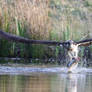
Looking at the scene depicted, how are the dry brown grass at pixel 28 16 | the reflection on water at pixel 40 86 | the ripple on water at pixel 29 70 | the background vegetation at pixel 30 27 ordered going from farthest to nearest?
the dry brown grass at pixel 28 16 → the background vegetation at pixel 30 27 → the ripple on water at pixel 29 70 → the reflection on water at pixel 40 86

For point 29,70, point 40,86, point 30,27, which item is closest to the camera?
point 40,86

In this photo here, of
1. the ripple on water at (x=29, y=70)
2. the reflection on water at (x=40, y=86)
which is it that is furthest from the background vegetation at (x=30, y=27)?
the reflection on water at (x=40, y=86)

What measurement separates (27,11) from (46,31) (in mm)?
989

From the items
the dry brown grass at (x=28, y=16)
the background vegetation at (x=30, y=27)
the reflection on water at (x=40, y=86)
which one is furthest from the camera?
the dry brown grass at (x=28, y=16)

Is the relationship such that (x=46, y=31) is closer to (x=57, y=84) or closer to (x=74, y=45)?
(x=74, y=45)

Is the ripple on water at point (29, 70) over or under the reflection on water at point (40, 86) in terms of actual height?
over

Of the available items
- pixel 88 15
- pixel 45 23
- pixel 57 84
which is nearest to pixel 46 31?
pixel 45 23

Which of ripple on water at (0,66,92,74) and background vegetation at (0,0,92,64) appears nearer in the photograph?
ripple on water at (0,66,92,74)

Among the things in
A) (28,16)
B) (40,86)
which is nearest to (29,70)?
(40,86)

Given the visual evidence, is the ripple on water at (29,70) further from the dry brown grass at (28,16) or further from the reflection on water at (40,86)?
the dry brown grass at (28,16)

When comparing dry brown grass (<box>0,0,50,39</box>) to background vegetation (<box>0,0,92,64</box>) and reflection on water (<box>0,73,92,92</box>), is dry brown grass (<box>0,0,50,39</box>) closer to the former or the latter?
background vegetation (<box>0,0,92,64</box>)

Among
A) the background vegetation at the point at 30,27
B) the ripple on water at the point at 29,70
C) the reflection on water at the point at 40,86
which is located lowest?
the reflection on water at the point at 40,86

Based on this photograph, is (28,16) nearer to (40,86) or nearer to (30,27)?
(30,27)

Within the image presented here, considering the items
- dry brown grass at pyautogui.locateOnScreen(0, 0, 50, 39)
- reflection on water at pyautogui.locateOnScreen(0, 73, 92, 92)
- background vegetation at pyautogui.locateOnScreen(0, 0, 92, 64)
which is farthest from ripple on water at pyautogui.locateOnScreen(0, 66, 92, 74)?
dry brown grass at pyautogui.locateOnScreen(0, 0, 50, 39)
